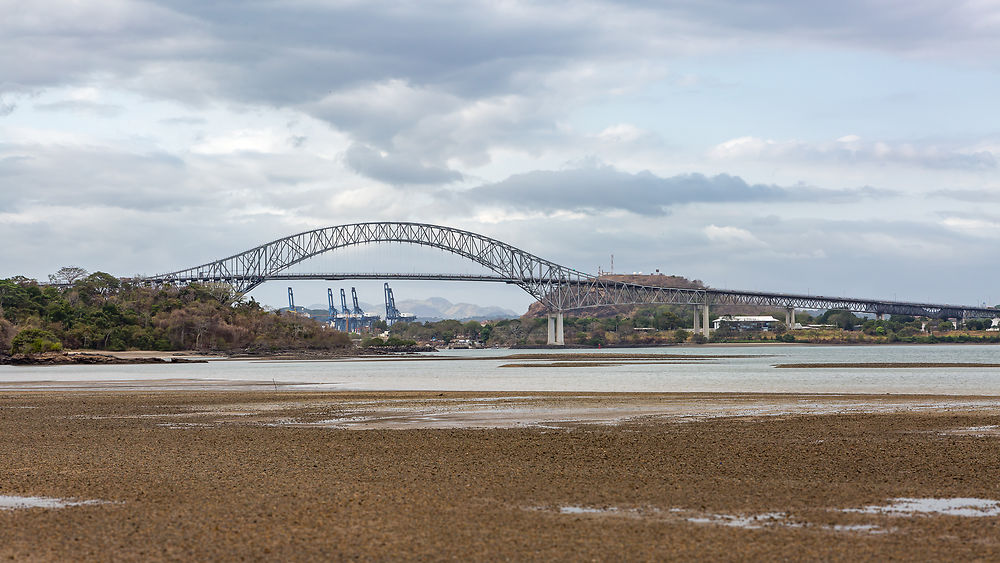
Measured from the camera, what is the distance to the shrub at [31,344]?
91500mm

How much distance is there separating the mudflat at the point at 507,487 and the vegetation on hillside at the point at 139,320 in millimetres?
81382

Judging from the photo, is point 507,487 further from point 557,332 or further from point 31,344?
point 557,332

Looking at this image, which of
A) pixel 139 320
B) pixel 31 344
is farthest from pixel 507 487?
pixel 139 320

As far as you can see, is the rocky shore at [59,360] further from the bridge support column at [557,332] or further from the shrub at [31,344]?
the bridge support column at [557,332]

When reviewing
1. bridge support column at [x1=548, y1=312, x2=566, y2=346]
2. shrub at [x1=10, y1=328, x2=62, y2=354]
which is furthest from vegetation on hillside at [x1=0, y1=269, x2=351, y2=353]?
bridge support column at [x1=548, y1=312, x2=566, y2=346]

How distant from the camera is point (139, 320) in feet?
431

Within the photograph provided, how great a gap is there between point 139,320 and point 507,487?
127m

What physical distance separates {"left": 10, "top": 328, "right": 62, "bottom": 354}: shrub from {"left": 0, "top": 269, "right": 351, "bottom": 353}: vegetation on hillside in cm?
9

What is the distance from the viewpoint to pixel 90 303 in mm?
144250

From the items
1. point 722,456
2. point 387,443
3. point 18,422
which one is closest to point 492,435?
point 387,443

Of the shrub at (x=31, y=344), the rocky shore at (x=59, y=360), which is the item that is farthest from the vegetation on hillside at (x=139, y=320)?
the rocky shore at (x=59, y=360)

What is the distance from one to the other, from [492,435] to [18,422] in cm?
1257

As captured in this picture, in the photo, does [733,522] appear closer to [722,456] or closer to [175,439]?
[722,456]

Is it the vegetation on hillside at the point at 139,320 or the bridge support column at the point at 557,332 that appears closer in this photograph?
the vegetation on hillside at the point at 139,320
